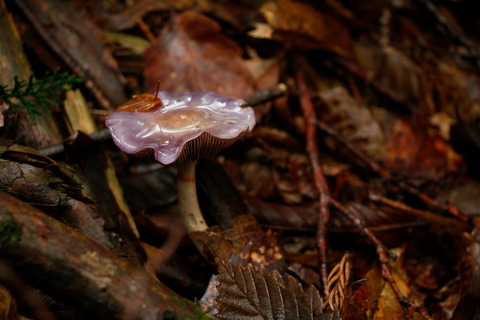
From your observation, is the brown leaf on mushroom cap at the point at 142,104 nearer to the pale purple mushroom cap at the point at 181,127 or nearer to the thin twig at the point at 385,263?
the pale purple mushroom cap at the point at 181,127

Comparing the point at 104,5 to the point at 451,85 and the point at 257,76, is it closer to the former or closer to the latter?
the point at 257,76

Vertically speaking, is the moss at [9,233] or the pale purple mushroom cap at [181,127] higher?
the moss at [9,233]

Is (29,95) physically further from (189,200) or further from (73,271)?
(73,271)

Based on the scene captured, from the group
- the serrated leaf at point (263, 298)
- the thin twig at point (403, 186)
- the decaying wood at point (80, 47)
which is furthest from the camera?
the decaying wood at point (80, 47)

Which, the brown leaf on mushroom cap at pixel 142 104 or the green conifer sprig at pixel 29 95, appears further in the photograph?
the brown leaf on mushroom cap at pixel 142 104

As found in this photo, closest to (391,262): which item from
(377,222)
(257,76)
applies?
(377,222)

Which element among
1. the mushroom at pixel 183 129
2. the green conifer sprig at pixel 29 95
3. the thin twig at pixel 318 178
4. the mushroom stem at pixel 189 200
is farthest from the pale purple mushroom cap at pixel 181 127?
the thin twig at pixel 318 178

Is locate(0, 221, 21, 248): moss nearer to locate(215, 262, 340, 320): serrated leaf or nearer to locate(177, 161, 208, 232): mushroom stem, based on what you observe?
locate(215, 262, 340, 320): serrated leaf

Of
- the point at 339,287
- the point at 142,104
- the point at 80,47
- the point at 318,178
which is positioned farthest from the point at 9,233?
the point at 80,47
